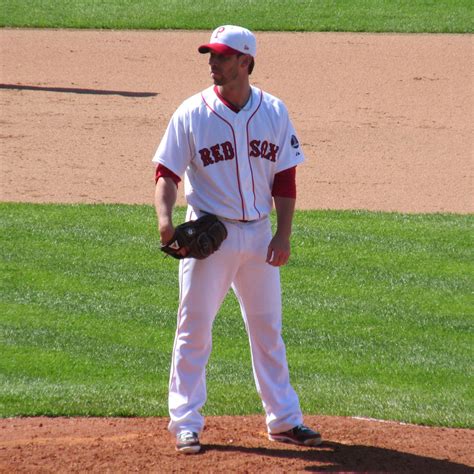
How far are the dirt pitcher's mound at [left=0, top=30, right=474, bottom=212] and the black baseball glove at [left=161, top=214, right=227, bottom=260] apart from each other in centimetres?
669

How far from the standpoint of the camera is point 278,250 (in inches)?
196

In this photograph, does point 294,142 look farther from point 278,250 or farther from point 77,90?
point 77,90

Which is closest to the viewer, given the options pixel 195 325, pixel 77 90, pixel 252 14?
pixel 195 325

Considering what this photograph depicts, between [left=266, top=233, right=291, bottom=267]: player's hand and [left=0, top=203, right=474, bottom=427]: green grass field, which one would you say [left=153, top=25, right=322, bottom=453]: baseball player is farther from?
[left=0, top=203, right=474, bottom=427]: green grass field

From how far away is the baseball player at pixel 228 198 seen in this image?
494 centimetres

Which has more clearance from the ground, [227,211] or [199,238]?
[227,211]

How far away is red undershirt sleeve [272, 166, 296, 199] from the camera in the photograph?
5.12 meters

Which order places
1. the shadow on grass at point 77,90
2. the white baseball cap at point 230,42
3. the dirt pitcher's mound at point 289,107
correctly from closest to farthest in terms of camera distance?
the white baseball cap at point 230,42 → the dirt pitcher's mound at point 289,107 → the shadow on grass at point 77,90

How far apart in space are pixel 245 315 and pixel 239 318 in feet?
10.0

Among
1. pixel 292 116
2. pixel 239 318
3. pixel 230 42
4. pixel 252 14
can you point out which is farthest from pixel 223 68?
pixel 252 14

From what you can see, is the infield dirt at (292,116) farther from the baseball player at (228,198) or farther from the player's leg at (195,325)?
the baseball player at (228,198)

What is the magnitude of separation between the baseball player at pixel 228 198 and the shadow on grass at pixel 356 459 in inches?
4.8

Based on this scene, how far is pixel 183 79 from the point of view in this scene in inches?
646

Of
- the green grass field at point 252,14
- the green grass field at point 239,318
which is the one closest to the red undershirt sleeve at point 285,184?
the green grass field at point 239,318
